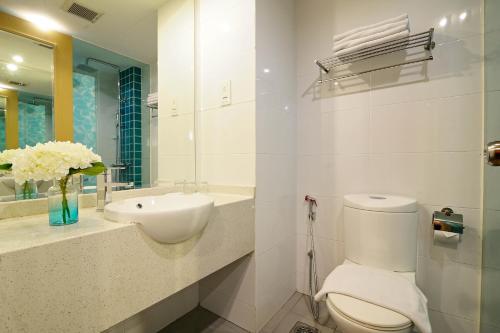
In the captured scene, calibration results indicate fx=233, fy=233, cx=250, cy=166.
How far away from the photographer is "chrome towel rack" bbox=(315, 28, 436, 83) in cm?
127

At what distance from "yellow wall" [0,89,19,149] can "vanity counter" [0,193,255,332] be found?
0.29 metres

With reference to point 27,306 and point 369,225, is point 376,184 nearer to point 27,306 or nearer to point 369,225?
point 369,225

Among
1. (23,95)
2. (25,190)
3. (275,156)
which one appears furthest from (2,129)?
(275,156)

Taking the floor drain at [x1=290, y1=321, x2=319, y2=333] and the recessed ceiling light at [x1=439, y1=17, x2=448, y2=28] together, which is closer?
the recessed ceiling light at [x1=439, y1=17, x2=448, y2=28]

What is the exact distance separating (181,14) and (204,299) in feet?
6.47

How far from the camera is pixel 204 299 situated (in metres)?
1.63

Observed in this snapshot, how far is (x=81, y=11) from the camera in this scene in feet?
3.51

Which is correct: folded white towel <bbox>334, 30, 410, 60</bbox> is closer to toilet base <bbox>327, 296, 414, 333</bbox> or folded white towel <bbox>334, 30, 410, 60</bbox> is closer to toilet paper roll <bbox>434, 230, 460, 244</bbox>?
toilet paper roll <bbox>434, 230, 460, 244</bbox>

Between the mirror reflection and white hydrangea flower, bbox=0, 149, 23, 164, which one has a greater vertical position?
the mirror reflection

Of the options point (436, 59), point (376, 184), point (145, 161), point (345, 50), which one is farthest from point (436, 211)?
point (145, 161)

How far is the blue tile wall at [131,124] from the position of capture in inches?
49.0

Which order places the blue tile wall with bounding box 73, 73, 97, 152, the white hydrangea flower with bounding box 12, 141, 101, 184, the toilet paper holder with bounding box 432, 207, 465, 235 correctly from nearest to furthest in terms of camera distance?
the white hydrangea flower with bounding box 12, 141, 101, 184 < the blue tile wall with bounding box 73, 73, 97, 152 < the toilet paper holder with bounding box 432, 207, 465, 235

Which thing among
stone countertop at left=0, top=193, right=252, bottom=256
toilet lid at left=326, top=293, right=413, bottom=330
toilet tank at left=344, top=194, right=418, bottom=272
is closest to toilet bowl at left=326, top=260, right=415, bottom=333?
toilet lid at left=326, top=293, right=413, bottom=330

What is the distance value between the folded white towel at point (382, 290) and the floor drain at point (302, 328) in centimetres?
48
